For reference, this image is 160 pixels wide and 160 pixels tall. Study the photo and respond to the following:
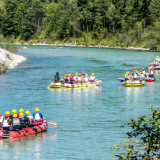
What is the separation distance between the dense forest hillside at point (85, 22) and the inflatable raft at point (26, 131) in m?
70.2

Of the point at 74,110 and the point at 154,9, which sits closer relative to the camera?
the point at 74,110

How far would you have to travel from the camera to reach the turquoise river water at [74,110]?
21.0m

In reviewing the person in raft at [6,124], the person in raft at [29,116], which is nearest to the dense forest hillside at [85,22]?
the person in raft at [29,116]

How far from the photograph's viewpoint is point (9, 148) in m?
21.2

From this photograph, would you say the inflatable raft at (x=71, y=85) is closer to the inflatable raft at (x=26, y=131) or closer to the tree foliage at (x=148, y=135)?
the inflatable raft at (x=26, y=131)

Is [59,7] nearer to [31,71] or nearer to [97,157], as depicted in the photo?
[31,71]

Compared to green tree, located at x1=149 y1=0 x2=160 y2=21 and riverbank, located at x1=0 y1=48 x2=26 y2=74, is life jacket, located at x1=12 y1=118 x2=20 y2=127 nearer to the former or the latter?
riverbank, located at x1=0 y1=48 x2=26 y2=74

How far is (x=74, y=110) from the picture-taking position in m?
30.8

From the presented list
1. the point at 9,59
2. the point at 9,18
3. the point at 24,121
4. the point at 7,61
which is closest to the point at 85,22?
the point at 9,18

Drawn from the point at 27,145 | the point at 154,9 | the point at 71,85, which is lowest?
the point at 27,145

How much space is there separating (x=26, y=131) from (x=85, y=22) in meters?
106

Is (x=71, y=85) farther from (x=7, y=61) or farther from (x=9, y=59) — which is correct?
(x=9, y=59)

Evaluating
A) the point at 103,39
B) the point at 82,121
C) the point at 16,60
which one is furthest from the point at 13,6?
the point at 82,121

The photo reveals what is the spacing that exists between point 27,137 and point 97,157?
5.22 meters
